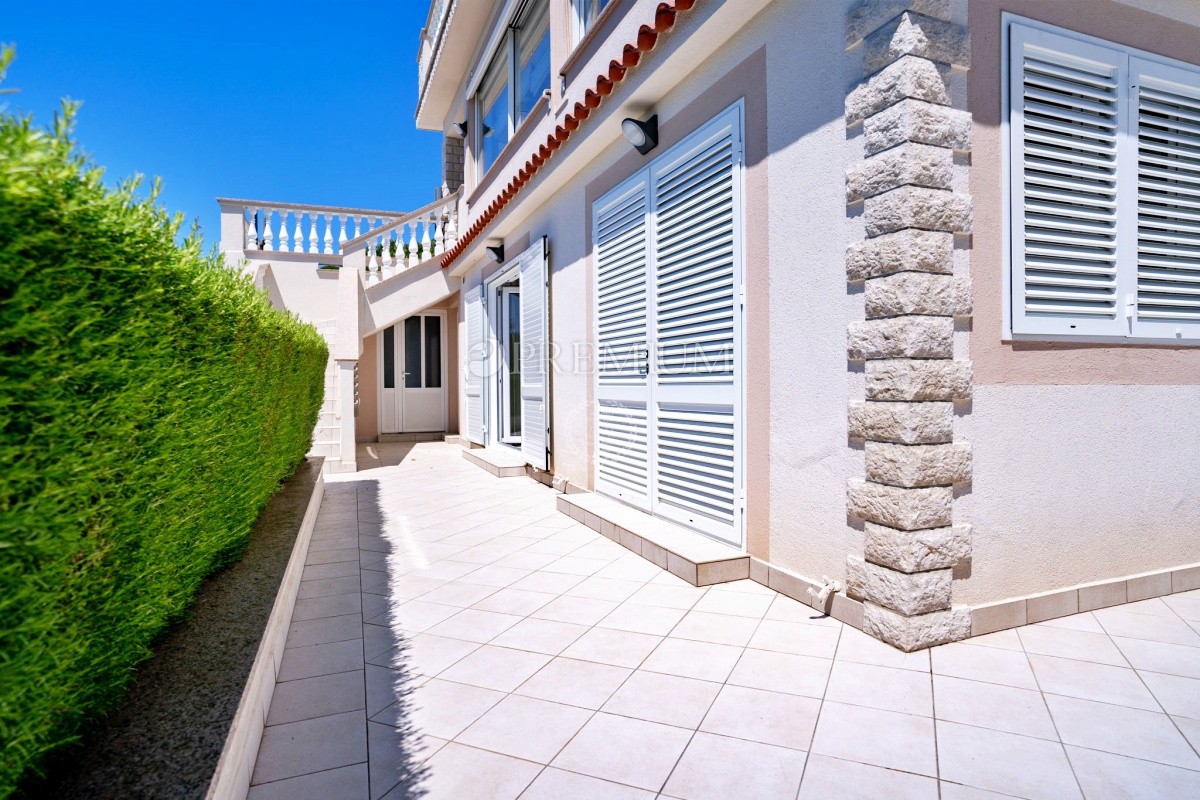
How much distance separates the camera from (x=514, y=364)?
10016mm

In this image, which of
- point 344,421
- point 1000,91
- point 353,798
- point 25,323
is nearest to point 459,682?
point 353,798

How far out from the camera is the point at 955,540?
3.08 metres

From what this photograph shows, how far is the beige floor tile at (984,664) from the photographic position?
2.74m

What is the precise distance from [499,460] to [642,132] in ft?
17.8

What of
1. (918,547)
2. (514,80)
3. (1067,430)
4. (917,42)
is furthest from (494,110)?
(918,547)

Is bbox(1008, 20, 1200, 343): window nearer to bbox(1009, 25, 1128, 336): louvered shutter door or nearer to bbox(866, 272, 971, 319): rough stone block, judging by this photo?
bbox(1009, 25, 1128, 336): louvered shutter door

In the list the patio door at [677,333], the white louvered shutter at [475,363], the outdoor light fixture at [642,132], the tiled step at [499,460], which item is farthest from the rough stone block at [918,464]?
the white louvered shutter at [475,363]

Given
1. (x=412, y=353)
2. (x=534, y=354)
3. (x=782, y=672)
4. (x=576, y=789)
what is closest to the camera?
(x=576, y=789)

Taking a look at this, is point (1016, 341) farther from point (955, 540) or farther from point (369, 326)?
point (369, 326)

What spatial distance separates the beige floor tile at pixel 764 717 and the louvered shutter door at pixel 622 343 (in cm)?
278

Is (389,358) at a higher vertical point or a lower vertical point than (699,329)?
higher

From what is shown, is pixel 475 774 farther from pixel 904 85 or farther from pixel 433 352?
pixel 433 352

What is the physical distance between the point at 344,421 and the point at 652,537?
6545 mm

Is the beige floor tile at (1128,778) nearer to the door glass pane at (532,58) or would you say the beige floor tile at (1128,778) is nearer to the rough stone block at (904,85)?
the rough stone block at (904,85)
